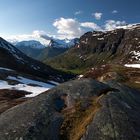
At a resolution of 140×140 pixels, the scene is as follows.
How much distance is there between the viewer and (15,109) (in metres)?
18.5

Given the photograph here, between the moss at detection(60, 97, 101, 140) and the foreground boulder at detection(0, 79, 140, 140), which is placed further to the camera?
the moss at detection(60, 97, 101, 140)

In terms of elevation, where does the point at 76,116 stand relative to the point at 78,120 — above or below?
above

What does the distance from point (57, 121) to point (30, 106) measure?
82.4 inches

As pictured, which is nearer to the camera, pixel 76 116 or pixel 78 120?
pixel 78 120

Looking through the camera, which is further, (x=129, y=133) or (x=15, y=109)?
(x=15, y=109)

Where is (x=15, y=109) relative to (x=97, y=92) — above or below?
below

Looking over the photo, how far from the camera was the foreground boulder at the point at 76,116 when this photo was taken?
15664mm

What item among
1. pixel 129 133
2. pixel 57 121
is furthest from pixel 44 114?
pixel 129 133

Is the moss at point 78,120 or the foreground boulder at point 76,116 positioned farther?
the moss at point 78,120

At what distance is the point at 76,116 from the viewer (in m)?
17.4

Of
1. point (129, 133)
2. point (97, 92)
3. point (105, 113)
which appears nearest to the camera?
point (129, 133)

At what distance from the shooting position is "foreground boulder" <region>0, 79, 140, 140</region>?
15664mm

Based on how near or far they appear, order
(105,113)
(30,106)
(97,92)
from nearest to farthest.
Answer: (105,113), (30,106), (97,92)

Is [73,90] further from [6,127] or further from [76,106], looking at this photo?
[6,127]
